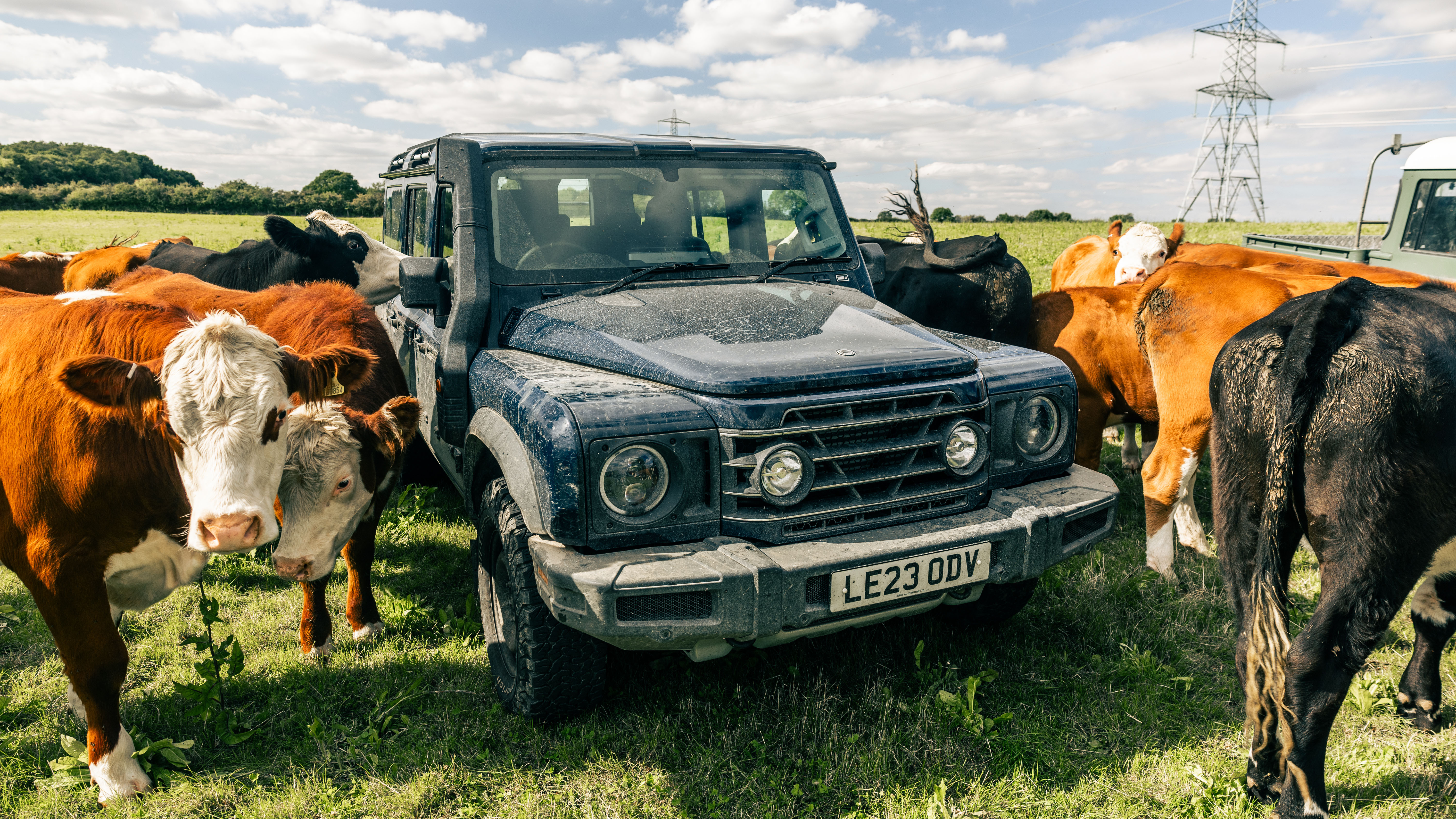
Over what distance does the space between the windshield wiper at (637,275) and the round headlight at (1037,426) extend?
165 cm

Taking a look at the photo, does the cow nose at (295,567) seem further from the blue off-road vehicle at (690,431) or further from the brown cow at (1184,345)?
the brown cow at (1184,345)

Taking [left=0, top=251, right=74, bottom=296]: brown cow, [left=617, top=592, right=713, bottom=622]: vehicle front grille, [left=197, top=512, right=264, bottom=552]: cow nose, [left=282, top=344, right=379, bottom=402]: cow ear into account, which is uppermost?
[left=0, top=251, right=74, bottom=296]: brown cow

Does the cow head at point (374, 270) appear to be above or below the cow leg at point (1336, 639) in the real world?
above

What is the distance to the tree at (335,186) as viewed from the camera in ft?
163

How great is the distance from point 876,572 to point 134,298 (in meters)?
3.08

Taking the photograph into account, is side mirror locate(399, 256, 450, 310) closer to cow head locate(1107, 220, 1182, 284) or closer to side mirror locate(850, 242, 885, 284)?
side mirror locate(850, 242, 885, 284)

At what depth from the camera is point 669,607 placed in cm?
243

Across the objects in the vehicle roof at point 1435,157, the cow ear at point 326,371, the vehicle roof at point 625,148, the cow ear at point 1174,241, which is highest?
the vehicle roof at point 1435,157

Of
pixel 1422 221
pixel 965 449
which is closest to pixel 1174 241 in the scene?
pixel 1422 221

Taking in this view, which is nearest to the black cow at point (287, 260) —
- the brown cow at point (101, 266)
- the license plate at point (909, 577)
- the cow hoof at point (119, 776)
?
the brown cow at point (101, 266)

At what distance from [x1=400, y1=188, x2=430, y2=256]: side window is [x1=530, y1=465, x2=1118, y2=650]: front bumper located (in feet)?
8.04

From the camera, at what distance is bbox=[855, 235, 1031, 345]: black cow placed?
5.82 m

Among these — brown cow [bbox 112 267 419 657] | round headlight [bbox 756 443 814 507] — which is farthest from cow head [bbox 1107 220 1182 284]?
brown cow [bbox 112 267 419 657]

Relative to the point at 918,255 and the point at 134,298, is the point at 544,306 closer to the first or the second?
the point at 134,298
